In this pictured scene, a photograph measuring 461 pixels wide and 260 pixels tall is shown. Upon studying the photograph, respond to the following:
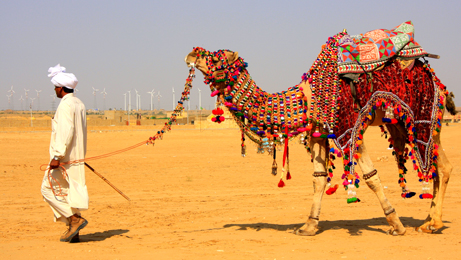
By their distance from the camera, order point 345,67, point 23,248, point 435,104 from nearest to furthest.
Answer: point 23,248, point 345,67, point 435,104

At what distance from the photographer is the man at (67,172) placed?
6141 mm

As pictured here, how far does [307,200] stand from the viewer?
9547 mm

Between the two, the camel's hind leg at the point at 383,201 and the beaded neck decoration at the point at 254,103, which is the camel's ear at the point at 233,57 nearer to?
the beaded neck decoration at the point at 254,103

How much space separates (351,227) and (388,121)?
1901mm

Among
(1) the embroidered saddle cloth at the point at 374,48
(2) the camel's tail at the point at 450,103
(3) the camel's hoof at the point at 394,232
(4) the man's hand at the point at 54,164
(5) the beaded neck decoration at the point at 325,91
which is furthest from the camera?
(2) the camel's tail at the point at 450,103

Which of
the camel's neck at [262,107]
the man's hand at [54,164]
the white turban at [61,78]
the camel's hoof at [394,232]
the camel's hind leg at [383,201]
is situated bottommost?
the camel's hoof at [394,232]

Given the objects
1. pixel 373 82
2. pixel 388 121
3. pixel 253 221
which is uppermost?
pixel 373 82

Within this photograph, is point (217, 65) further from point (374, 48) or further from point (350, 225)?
point (350, 225)

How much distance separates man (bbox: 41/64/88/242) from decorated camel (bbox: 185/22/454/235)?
75.2 inches

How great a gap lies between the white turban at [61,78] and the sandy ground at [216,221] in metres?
2.28

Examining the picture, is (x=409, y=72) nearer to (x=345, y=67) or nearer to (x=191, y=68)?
(x=345, y=67)

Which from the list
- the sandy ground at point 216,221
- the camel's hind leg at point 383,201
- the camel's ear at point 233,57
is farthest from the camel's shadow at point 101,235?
the camel's hind leg at point 383,201

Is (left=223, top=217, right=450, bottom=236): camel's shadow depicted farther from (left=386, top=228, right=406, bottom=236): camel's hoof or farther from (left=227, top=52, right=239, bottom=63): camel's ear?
(left=227, top=52, right=239, bottom=63): camel's ear

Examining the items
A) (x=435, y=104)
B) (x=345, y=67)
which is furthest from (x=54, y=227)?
(x=435, y=104)
